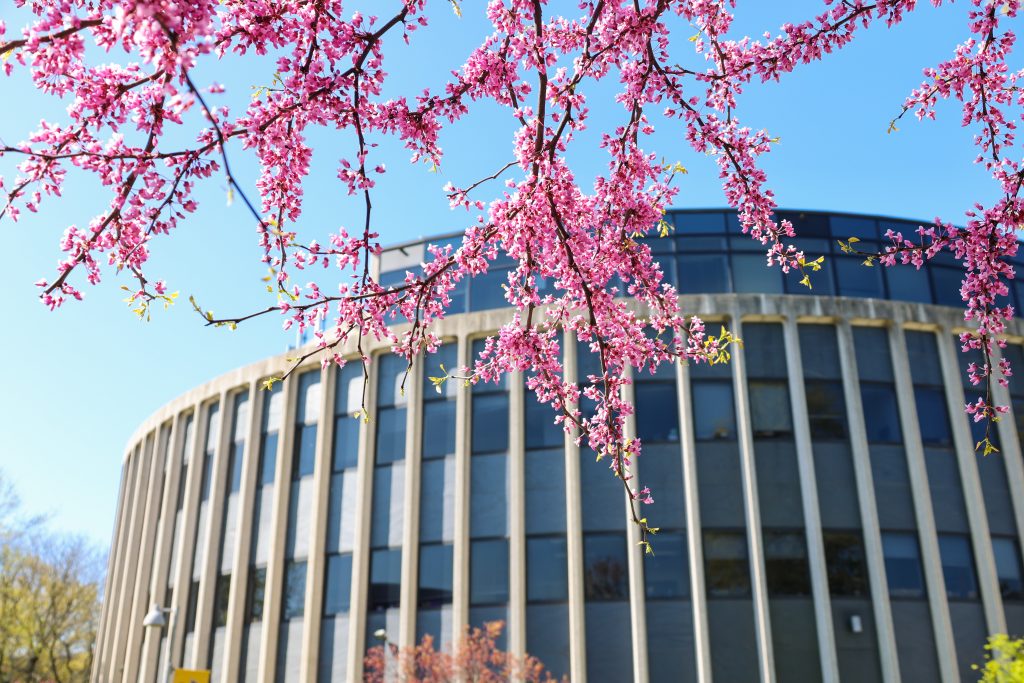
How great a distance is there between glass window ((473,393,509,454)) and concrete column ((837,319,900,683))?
8.42 metres

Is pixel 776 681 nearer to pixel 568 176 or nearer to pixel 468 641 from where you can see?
pixel 468 641

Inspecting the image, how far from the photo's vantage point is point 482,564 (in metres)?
21.5

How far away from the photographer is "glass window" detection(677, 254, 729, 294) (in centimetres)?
2484

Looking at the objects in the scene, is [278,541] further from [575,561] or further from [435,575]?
[575,561]

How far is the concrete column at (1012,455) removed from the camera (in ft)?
69.8

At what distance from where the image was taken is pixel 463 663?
64.7ft

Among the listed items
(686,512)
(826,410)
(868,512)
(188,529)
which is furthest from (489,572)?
(188,529)

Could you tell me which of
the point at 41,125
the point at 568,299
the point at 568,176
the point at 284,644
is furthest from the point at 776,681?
the point at 41,125

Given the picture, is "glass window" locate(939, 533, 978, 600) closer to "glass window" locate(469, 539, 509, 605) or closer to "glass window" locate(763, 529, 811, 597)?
"glass window" locate(763, 529, 811, 597)

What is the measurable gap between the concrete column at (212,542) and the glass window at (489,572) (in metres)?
8.40

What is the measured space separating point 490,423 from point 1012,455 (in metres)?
12.8

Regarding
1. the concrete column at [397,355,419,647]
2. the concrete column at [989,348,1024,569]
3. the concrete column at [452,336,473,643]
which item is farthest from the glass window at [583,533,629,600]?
the concrete column at [989,348,1024,569]

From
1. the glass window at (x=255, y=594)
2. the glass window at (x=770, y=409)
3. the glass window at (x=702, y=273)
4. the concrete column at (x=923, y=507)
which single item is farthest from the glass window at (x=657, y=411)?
the glass window at (x=255, y=594)

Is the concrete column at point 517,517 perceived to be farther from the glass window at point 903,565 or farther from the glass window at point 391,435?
the glass window at point 903,565
